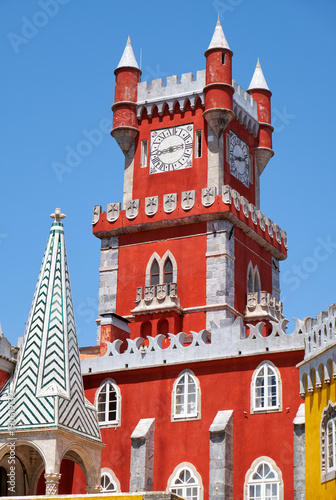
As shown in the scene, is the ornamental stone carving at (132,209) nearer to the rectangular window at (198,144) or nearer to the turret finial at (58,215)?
the rectangular window at (198,144)

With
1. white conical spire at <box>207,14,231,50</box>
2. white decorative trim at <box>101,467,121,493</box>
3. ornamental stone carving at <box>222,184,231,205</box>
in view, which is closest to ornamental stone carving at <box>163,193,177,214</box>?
ornamental stone carving at <box>222,184,231,205</box>

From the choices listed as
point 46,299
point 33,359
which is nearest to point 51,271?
point 46,299

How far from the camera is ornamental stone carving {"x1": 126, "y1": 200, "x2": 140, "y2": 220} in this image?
Result: 4638cm

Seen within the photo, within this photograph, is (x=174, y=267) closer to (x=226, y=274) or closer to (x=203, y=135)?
(x=226, y=274)

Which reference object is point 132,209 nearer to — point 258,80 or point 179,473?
point 258,80

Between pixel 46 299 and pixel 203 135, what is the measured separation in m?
19.3

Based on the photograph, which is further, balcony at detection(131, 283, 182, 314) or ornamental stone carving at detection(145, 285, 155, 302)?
ornamental stone carving at detection(145, 285, 155, 302)

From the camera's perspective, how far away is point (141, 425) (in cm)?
3566

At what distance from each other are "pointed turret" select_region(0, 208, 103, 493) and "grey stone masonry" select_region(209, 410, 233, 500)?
5561mm

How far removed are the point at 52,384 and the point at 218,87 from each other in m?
22.3

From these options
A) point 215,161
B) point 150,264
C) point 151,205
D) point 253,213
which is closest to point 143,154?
point 151,205

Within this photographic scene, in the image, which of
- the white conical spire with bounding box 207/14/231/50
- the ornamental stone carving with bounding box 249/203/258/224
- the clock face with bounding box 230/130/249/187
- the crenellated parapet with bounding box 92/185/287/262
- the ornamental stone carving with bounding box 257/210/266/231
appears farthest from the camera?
the clock face with bounding box 230/130/249/187

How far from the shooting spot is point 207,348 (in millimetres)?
35656

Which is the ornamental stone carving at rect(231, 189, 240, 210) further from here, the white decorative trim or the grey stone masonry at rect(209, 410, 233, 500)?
the white decorative trim
